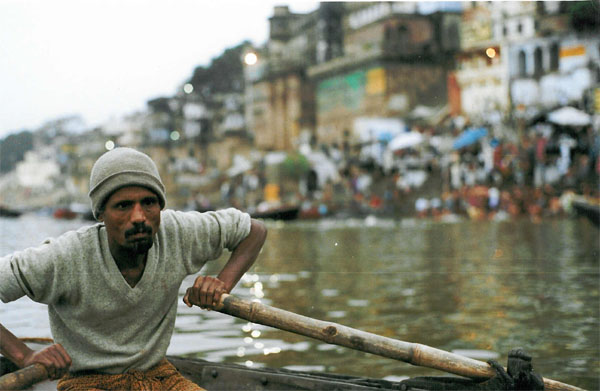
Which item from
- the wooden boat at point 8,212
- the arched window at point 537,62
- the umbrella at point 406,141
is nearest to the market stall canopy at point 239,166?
the umbrella at point 406,141

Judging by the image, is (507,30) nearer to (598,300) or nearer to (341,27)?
(341,27)

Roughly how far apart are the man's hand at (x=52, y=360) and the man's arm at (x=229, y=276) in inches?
17.5

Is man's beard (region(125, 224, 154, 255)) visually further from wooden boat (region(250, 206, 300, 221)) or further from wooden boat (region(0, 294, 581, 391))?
wooden boat (region(250, 206, 300, 221))

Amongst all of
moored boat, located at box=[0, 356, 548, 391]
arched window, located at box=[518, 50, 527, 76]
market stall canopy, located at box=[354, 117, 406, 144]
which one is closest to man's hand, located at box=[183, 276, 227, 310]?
moored boat, located at box=[0, 356, 548, 391]

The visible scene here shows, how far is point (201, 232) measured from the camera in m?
2.54

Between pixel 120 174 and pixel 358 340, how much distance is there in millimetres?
1040

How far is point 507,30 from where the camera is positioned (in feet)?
125

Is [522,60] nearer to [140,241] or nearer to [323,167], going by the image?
[323,167]

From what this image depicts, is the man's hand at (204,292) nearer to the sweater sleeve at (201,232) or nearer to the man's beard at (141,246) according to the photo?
the sweater sleeve at (201,232)

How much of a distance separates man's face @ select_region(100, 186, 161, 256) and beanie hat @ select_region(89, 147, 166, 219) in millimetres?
21

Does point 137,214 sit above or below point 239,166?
above

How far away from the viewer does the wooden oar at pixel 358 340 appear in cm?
273

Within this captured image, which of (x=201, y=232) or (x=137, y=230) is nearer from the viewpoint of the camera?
(x=137, y=230)

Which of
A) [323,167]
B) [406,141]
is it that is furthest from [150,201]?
[323,167]
